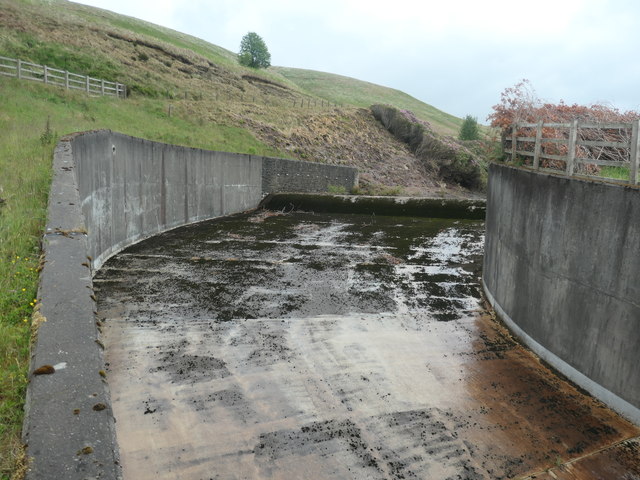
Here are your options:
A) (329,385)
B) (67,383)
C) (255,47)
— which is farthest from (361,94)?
(67,383)

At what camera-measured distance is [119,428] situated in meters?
5.23

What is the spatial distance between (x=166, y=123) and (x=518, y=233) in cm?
2331

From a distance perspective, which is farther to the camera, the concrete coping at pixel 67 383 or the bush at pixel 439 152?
the bush at pixel 439 152

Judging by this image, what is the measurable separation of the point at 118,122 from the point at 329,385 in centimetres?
2060

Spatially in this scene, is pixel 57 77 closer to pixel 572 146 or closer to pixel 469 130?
pixel 572 146

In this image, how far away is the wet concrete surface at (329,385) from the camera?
4.98 meters

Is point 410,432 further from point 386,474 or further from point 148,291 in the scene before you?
point 148,291

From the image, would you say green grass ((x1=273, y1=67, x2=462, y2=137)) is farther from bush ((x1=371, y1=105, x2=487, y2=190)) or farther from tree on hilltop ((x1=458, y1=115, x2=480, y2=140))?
bush ((x1=371, y1=105, x2=487, y2=190))

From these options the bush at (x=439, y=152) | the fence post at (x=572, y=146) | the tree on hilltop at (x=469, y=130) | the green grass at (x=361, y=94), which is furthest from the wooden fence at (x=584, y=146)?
the green grass at (x=361, y=94)

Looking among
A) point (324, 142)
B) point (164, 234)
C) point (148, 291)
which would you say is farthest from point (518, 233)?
point (324, 142)

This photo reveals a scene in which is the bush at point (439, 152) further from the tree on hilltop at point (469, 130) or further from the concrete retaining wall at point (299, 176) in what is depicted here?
the concrete retaining wall at point (299, 176)

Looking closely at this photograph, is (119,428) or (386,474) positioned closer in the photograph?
(386,474)

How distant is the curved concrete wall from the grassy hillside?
6079 millimetres

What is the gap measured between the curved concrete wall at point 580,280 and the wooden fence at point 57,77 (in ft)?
82.7
